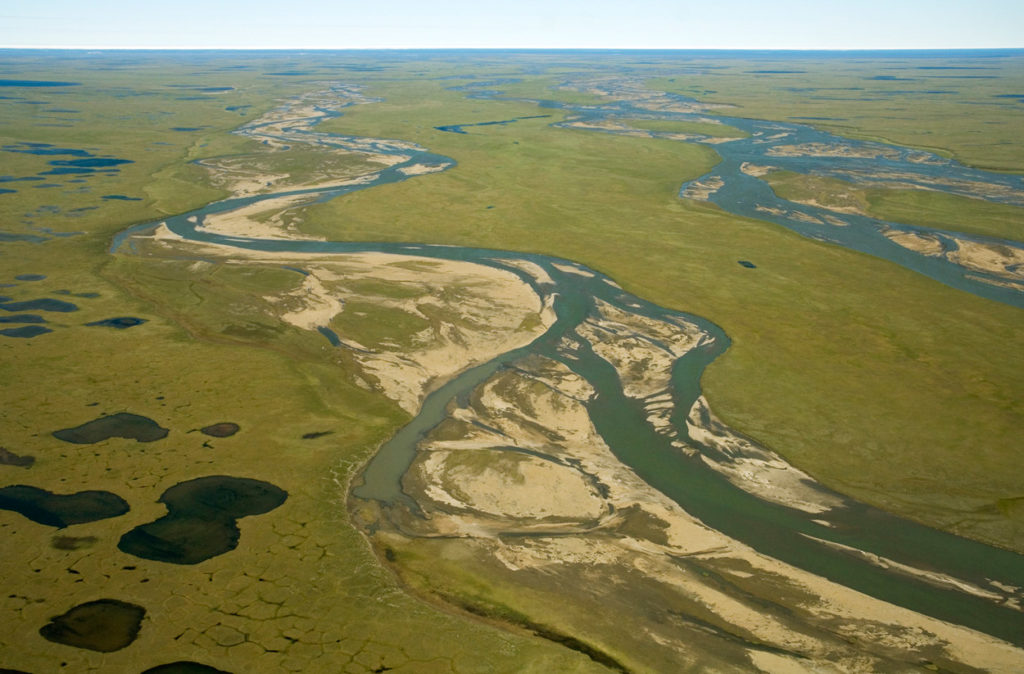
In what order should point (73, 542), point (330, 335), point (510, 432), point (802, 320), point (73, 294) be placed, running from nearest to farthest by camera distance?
point (73, 542)
point (510, 432)
point (330, 335)
point (802, 320)
point (73, 294)

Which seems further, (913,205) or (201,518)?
(913,205)

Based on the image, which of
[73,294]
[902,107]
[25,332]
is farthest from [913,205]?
[902,107]

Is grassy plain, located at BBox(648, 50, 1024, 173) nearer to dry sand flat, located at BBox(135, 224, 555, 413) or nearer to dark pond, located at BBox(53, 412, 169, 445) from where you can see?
dry sand flat, located at BBox(135, 224, 555, 413)

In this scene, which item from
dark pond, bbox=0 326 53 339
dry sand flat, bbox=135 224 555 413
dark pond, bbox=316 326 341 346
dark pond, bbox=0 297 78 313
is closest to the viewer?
dry sand flat, bbox=135 224 555 413

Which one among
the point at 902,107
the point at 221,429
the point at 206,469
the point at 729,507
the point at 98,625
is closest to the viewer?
the point at 98,625

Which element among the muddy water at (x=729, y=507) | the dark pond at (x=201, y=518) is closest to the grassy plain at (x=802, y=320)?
the muddy water at (x=729, y=507)

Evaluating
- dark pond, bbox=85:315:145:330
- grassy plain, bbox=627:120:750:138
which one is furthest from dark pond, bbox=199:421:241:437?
grassy plain, bbox=627:120:750:138

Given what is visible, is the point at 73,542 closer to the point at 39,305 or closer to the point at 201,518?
the point at 201,518
